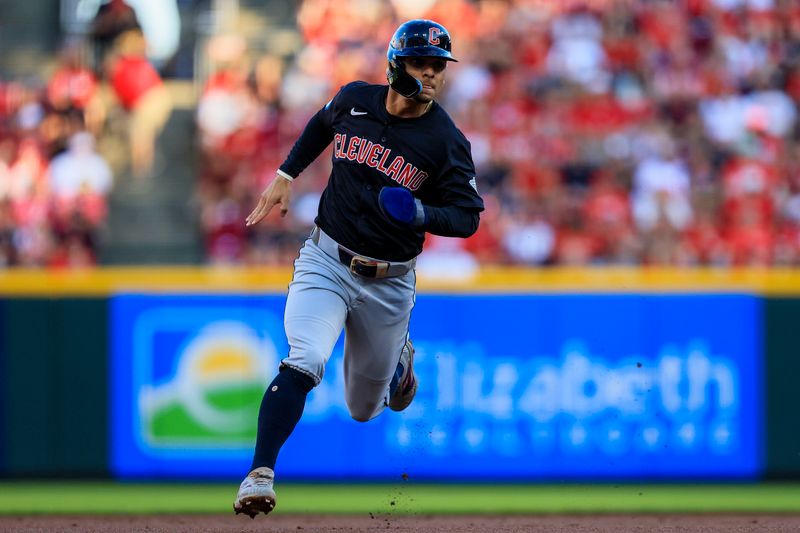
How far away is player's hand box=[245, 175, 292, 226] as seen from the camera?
5.44 m

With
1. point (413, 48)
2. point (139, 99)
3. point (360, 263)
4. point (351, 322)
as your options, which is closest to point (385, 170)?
point (360, 263)

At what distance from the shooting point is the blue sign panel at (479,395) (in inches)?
346

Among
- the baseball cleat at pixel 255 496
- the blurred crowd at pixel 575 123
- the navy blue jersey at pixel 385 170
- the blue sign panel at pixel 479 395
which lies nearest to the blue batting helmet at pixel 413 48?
the navy blue jersey at pixel 385 170

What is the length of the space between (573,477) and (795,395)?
5.61 feet

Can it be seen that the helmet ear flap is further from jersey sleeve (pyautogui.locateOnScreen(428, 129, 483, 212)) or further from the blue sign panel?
the blue sign panel

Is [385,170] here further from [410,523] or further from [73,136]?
[73,136]

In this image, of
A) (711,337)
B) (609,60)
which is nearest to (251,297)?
(711,337)

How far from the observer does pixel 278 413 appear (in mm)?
4977

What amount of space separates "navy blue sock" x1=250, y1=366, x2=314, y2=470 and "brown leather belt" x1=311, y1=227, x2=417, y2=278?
1.88ft

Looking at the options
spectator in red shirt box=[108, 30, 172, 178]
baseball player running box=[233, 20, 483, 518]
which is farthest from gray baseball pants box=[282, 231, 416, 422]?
spectator in red shirt box=[108, 30, 172, 178]

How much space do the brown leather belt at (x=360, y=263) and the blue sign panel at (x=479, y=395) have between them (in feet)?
10.9

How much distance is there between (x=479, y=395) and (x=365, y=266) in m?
3.73

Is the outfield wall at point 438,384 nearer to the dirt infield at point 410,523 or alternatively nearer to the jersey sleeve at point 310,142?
the dirt infield at point 410,523

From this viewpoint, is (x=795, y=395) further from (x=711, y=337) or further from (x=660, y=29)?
(x=660, y=29)
